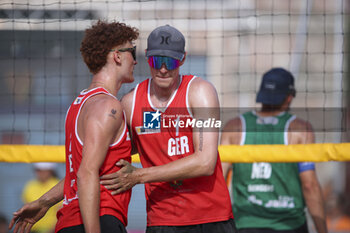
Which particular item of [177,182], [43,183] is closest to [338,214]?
[43,183]

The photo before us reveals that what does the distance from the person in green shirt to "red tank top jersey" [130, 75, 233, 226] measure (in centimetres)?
128

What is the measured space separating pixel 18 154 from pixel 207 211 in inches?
76.2

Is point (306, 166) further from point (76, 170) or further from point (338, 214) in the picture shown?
point (338, 214)

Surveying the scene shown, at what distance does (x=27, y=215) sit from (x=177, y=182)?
3.42 ft

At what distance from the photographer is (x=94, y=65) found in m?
3.15

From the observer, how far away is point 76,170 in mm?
2945

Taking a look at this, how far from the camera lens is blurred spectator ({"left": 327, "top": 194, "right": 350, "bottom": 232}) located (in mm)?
9500

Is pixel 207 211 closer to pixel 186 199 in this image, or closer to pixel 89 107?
pixel 186 199

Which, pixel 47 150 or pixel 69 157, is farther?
pixel 47 150

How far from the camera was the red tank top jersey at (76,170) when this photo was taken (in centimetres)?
288

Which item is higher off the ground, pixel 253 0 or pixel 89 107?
pixel 253 0

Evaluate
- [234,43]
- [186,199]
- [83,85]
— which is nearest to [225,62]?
[234,43]

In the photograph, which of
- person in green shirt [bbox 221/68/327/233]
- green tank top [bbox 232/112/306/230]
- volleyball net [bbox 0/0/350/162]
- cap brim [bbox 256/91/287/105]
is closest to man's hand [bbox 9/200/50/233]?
person in green shirt [bbox 221/68/327/233]

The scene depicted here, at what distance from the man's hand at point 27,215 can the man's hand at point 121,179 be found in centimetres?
69
